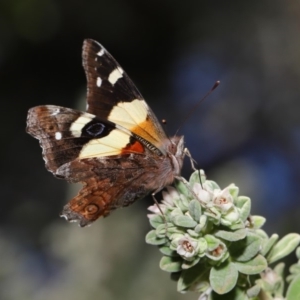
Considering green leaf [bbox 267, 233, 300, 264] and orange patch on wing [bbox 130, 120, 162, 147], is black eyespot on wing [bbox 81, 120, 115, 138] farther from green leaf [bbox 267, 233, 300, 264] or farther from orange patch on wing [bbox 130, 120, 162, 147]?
green leaf [bbox 267, 233, 300, 264]

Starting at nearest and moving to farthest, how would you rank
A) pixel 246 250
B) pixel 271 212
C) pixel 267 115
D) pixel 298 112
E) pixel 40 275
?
pixel 246 250
pixel 40 275
pixel 271 212
pixel 298 112
pixel 267 115

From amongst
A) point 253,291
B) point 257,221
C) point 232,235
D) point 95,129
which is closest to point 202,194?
point 232,235

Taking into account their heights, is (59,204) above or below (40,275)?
below

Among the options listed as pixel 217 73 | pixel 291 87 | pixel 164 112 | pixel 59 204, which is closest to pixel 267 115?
pixel 291 87

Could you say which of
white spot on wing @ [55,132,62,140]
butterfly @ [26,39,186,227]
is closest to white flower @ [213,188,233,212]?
butterfly @ [26,39,186,227]

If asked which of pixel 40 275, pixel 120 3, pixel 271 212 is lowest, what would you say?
pixel 40 275

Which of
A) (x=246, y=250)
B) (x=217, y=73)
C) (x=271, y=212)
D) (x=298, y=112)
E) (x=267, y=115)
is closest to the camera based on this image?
(x=246, y=250)

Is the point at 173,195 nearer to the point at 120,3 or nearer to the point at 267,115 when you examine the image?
the point at 267,115
